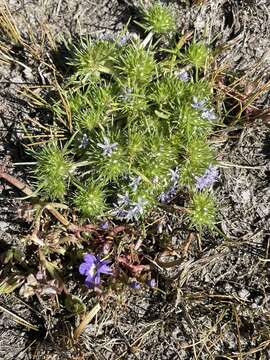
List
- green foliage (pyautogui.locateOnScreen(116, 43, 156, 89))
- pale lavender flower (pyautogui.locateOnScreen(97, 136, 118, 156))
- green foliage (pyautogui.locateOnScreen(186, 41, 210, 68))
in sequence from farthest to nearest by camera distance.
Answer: green foliage (pyautogui.locateOnScreen(186, 41, 210, 68)), green foliage (pyautogui.locateOnScreen(116, 43, 156, 89)), pale lavender flower (pyautogui.locateOnScreen(97, 136, 118, 156))

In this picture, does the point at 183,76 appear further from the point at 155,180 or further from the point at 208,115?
the point at 155,180

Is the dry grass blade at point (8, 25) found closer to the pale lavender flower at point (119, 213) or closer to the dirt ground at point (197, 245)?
the dirt ground at point (197, 245)

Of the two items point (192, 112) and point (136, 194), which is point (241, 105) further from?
point (136, 194)

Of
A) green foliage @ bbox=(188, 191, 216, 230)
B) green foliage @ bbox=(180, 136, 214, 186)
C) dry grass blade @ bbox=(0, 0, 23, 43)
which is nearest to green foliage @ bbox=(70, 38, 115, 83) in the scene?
dry grass blade @ bbox=(0, 0, 23, 43)

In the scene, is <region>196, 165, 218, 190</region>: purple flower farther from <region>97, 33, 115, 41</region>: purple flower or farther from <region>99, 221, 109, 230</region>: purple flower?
<region>97, 33, 115, 41</region>: purple flower

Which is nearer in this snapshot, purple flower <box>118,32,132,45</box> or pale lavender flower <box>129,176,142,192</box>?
pale lavender flower <box>129,176,142,192</box>
